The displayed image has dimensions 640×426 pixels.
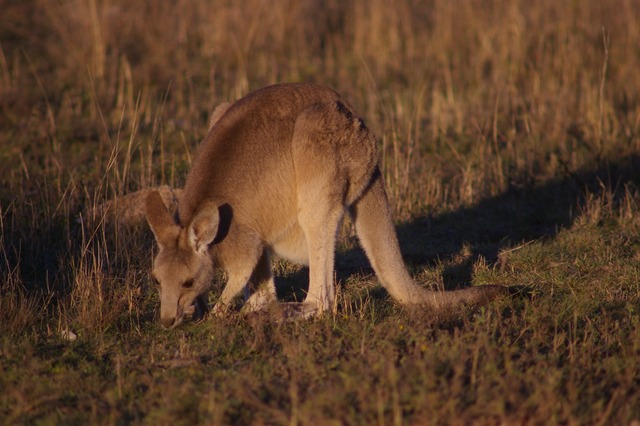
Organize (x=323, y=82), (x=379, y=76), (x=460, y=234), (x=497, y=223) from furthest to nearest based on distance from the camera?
(x=379, y=76), (x=323, y=82), (x=497, y=223), (x=460, y=234)

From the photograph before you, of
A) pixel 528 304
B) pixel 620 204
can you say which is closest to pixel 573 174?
pixel 620 204

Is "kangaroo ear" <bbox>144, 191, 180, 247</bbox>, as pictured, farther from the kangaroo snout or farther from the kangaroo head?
the kangaroo snout

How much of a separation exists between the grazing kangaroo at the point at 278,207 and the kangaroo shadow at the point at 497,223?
0.88 metres

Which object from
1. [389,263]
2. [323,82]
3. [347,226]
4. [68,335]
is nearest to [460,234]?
[347,226]

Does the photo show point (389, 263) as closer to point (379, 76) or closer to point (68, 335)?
point (68, 335)

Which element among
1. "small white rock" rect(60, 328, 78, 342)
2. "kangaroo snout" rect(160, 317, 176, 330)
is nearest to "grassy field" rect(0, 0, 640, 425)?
"small white rock" rect(60, 328, 78, 342)

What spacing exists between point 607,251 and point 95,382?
3840 millimetres

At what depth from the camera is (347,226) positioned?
22.6 ft

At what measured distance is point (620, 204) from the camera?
729 centimetres

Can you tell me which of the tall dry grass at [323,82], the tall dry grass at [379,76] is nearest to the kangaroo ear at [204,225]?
the tall dry grass at [323,82]

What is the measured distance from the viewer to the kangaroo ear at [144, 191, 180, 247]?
4715mm

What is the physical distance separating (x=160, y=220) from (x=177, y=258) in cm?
24

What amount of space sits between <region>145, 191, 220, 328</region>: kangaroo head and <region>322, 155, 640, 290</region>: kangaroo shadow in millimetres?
1481

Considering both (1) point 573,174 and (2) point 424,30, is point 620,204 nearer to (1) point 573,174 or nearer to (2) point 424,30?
(1) point 573,174
